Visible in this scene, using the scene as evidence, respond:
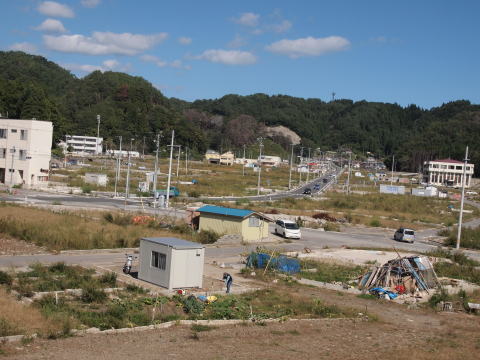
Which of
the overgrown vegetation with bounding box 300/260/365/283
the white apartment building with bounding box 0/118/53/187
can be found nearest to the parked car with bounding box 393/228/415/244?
the overgrown vegetation with bounding box 300/260/365/283

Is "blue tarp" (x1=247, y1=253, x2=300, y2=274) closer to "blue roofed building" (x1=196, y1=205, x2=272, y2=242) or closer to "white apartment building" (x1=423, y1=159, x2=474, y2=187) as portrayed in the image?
"blue roofed building" (x1=196, y1=205, x2=272, y2=242)

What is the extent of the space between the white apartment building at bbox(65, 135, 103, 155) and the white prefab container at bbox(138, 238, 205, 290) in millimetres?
103563

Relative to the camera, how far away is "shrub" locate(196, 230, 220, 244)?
29766 mm

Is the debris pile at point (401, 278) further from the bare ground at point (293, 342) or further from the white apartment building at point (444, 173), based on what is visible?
the white apartment building at point (444, 173)

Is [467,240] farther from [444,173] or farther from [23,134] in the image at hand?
[444,173]

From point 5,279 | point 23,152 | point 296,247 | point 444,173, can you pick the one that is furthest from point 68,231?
point 444,173

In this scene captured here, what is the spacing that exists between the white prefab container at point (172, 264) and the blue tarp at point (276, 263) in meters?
4.73

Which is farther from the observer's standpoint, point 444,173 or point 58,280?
point 444,173

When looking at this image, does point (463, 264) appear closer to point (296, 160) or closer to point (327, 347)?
point (327, 347)

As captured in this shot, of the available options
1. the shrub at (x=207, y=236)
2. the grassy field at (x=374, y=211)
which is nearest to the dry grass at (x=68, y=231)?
the shrub at (x=207, y=236)

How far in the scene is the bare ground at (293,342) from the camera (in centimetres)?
1204

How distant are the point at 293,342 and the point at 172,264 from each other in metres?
5.76

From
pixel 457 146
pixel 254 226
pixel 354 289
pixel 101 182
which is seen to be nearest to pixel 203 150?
pixel 457 146

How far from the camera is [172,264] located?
60.5ft
